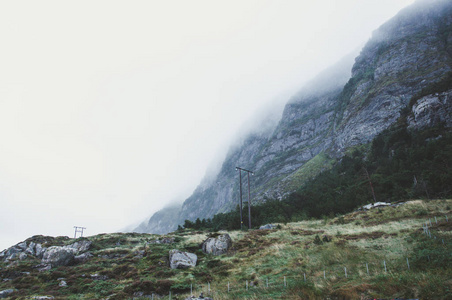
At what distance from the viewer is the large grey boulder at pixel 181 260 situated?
823 inches

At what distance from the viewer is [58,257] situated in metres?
24.4

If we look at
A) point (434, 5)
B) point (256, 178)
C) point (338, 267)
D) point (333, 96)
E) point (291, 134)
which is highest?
point (434, 5)

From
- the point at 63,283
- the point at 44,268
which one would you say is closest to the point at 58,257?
the point at 44,268

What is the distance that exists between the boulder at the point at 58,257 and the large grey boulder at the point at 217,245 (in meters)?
14.6

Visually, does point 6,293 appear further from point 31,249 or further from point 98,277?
point 31,249

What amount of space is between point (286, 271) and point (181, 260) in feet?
34.3

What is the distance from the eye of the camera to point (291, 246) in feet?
71.0

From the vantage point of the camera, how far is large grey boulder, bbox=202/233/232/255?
2497cm

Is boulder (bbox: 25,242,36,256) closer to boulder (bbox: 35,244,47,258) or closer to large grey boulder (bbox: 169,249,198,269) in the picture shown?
boulder (bbox: 35,244,47,258)

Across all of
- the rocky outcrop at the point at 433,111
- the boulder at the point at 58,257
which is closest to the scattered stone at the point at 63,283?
the boulder at the point at 58,257

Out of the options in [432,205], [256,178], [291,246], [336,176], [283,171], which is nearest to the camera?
[291,246]

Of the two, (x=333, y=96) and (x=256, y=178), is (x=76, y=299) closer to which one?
(x=256, y=178)

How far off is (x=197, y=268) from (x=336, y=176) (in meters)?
56.2

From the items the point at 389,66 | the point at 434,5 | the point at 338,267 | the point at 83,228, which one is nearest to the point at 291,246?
the point at 338,267
